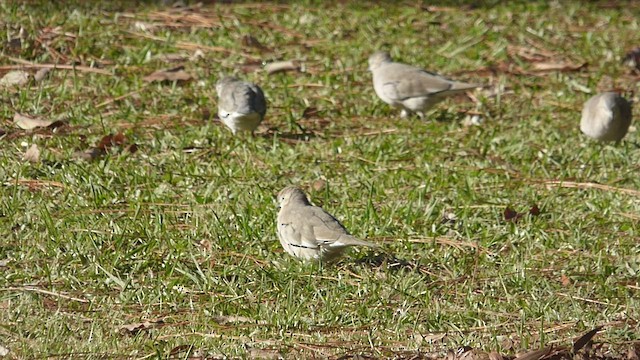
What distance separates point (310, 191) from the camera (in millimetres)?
7664

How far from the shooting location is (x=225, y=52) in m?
10.5

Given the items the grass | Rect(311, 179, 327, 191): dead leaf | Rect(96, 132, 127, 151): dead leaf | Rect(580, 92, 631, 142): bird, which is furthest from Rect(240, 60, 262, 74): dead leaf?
Rect(580, 92, 631, 142): bird

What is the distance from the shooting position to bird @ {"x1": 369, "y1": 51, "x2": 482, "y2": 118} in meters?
9.39

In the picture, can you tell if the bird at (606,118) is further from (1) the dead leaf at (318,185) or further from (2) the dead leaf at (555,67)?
(1) the dead leaf at (318,185)

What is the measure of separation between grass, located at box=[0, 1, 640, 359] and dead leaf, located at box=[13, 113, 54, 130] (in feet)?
0.18

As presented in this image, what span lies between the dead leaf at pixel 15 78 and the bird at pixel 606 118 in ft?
14.9

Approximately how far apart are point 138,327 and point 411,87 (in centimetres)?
443

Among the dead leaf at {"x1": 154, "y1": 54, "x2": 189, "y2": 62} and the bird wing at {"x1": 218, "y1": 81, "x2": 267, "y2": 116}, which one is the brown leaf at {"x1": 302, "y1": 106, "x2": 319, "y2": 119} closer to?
the bird wing at {"x1": 218, "y1": 81, "x2": 267, "y2": 116}

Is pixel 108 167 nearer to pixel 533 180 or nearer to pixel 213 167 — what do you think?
pixel 213 167

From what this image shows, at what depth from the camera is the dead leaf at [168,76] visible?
950 centimetres

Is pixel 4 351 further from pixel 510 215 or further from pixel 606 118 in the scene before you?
pixel 606 118

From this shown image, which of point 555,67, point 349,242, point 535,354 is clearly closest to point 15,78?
point 349,242

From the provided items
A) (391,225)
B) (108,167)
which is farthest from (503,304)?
(108,167)

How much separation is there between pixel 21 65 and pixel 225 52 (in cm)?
193
